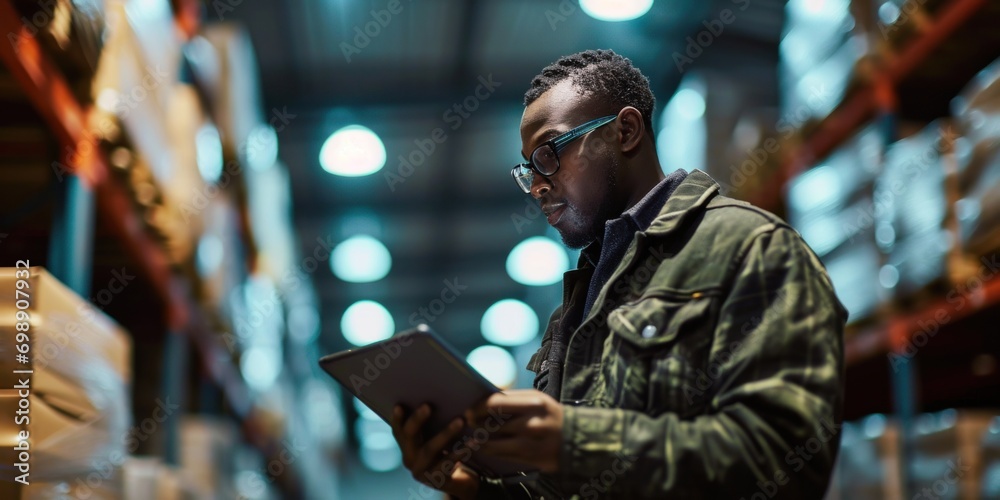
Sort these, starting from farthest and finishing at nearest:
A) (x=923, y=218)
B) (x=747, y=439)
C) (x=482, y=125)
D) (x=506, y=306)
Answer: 1. (x=506, y=306)
2. (x=482, y=125)
3. (x=923, y=218)
4. (x=747, y=439)

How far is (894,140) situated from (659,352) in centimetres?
302

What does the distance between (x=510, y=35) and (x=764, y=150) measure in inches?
92.3

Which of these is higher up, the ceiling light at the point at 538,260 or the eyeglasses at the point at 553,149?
the ceiling light at the point at 538,260

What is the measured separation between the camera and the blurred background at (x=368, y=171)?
3.12 m

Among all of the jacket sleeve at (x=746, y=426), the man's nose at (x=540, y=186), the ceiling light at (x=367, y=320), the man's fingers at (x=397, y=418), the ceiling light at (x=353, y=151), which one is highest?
the ceiling light at (x=367, y=320)

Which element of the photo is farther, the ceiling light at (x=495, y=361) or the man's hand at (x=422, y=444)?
the ceiling light at (x=495, y=361)

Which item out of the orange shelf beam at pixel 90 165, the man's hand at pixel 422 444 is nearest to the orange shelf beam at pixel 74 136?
the orange shelf beam at pixel 90 165

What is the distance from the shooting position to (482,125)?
8547mm

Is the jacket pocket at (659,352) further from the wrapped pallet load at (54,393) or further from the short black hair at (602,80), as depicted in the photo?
the wrapped pallet load at (54,393)

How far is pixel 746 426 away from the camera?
1498 millimetres

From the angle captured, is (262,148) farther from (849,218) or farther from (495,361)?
(495,361)

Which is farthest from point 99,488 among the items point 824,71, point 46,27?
point 824,71

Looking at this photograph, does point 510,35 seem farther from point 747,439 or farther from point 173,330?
point 747,439

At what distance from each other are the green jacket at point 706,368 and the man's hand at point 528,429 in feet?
0.07
